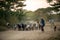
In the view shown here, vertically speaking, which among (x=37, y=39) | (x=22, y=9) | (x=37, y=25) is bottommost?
(x=37, y=39)

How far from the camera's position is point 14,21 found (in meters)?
2.52

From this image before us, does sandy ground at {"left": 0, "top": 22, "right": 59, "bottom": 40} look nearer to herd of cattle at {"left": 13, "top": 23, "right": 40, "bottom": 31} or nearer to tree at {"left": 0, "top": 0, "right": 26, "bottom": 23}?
herd of cattle at {"left": 13, "top": 23, "right": 40, "bottom": 31}

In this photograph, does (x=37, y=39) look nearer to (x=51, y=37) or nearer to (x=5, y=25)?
(x=51, y=37)

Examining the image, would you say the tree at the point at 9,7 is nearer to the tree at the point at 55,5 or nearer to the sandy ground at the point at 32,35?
the sandy ground at the point at 32,35

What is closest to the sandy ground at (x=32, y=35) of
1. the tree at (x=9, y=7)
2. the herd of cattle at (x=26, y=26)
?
the herd of cattle at (x=26, y=26)

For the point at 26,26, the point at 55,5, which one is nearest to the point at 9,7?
the point at 26,26

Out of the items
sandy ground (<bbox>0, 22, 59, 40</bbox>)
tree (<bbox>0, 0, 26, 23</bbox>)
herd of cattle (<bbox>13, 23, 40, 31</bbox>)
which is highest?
tree (<bbox>0, 0, 26, 23</bbox>)

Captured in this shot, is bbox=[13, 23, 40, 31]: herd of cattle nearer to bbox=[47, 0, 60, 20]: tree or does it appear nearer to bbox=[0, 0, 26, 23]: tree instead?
bbox=[0, 0, 26, 23]: tree

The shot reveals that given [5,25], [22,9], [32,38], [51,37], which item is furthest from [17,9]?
[51,37]

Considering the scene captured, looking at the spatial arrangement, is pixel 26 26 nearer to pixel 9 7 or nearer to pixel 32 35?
pixel 32 35

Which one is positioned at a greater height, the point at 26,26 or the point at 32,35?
the point at 26,26

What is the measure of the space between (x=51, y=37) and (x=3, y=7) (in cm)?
89

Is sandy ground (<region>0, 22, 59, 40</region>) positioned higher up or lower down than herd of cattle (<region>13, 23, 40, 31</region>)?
lower down

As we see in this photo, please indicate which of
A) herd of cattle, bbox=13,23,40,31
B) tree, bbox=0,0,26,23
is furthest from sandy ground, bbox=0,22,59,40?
tree, bbox=0,0,26,23
